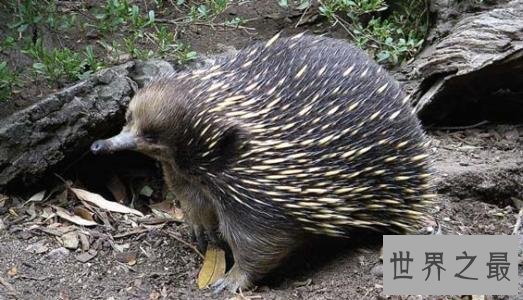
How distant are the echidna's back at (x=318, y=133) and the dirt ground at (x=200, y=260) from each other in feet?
0.95

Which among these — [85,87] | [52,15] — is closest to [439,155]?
[85,87]

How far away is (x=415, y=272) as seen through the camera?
318cm

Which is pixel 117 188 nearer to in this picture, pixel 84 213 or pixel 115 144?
pixel 84 213

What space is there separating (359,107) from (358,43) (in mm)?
1749

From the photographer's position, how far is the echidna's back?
3512 mm

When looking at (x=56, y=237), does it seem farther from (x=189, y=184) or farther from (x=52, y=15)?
(x=52, y=15)

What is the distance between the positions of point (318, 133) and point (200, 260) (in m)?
1.13

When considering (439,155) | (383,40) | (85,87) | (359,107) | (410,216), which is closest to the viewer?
(359,107)

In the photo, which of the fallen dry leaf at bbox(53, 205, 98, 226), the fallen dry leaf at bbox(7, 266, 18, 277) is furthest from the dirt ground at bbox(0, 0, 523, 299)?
the fallen dry leaf at bbox(53, 205, 98, 226)

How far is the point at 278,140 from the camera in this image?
3.50 m

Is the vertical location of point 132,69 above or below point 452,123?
above

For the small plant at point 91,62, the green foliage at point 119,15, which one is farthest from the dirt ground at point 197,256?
the green foliage at point 119,15

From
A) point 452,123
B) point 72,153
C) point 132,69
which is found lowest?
point 452,123

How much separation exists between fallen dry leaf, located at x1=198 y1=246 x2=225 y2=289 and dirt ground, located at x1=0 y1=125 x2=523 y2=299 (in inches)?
2.2
